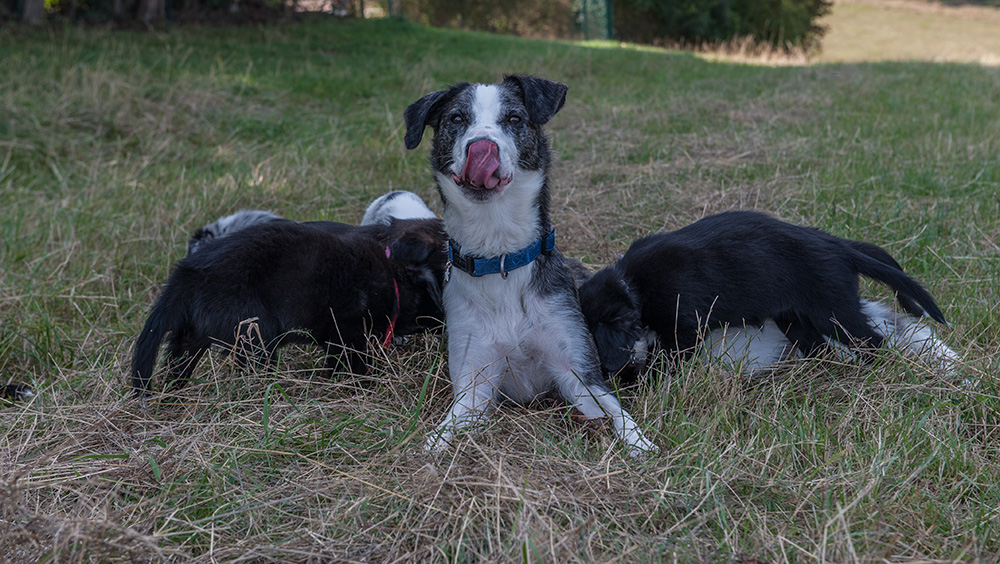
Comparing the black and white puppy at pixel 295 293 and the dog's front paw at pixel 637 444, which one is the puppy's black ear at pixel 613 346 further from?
the black and white puppy at pixel 295 293

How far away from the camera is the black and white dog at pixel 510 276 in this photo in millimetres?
3127

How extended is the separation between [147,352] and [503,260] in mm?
1498

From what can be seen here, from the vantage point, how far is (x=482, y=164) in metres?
2.93

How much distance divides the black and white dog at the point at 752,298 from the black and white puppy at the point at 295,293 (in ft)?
2.98

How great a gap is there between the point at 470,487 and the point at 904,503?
1.26m

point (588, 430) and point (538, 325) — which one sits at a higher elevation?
point (538, 325)

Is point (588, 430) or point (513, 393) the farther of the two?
point (513, 393)

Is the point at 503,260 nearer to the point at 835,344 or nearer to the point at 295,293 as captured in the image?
the point at 295,293

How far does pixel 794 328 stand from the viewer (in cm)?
338

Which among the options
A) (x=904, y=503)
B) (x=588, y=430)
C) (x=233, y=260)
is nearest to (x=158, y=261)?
(x=233, y=260)

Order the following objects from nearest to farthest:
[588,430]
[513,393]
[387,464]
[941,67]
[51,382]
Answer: [387,464] → [588,430] → [513,393] → [51,382] → [941,67]

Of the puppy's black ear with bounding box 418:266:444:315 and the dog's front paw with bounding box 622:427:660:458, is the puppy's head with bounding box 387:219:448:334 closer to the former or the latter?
the puppy's black ear with bounding box 418:266:444:315

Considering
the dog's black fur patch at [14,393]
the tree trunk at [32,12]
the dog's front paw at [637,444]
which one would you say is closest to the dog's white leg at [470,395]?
the dog's front paw at [637,444]

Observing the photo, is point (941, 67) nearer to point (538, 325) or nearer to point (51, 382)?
point (538, 325)
